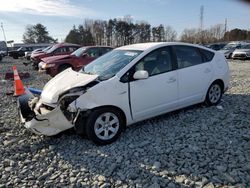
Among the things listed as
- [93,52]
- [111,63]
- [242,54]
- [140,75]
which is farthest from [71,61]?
[242,54]

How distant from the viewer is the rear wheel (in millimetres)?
5945

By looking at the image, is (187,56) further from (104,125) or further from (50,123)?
(50,123)

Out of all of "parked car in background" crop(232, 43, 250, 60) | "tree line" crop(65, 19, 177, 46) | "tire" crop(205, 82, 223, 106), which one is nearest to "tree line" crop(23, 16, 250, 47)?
"tree line" crop(65, 19, 177, 46)

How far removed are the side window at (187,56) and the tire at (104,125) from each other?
71.7 inches

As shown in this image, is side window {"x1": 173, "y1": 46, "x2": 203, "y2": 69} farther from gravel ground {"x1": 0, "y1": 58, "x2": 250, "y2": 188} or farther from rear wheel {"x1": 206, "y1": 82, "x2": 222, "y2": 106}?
gravel ground {"x1": 0, "y1": 58, "x2": 250, "y2": 188}

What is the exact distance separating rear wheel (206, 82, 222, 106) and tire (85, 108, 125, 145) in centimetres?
249

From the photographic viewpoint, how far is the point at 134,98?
14.9ft

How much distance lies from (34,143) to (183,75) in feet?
10.3

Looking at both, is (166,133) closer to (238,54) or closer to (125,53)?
(125,53)

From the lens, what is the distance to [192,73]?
17.9 feet

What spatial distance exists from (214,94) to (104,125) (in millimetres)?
3050

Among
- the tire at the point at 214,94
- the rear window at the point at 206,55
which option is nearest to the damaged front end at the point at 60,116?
the rear window at the point at 206,55

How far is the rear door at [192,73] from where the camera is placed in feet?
17.4

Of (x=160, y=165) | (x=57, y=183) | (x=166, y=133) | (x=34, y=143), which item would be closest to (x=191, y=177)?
(x=160, y=165)
